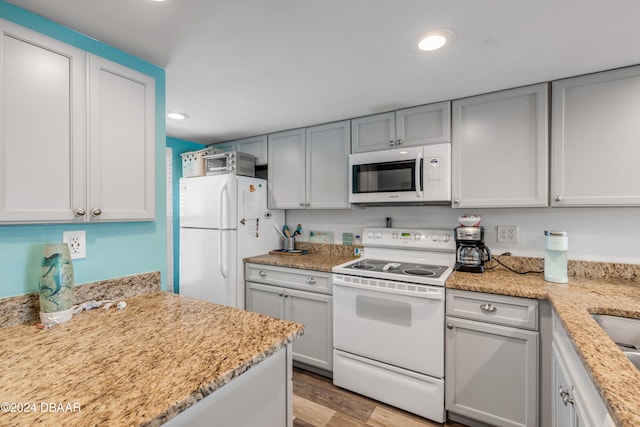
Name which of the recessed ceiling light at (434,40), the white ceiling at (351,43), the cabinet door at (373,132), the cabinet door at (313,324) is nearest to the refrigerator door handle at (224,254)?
the cabinet door at (313,324)

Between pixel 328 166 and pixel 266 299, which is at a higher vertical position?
pixel 328 166

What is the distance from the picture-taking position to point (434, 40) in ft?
4.65

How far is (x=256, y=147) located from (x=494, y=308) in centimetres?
260

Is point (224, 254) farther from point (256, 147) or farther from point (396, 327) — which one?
point (396, 327)

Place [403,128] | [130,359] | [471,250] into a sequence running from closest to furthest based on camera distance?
[130,359] → [471,250] → [403,128]

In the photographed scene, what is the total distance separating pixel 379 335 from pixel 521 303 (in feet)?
2.96

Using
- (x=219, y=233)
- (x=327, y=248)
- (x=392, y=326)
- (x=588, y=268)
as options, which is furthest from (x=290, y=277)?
(x=588, y=268)

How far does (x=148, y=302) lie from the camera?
144 centimetres

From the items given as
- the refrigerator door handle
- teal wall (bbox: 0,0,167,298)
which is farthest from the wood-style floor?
teal wall (bbox: 0,0,167,298)

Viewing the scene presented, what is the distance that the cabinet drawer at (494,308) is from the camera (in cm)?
163

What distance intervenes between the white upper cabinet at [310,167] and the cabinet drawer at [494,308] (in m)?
1.20

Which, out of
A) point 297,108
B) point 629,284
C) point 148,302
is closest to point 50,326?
point 148,302

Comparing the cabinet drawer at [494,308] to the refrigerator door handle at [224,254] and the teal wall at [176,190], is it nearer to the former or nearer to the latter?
the refrigerator door handle at [224,254]

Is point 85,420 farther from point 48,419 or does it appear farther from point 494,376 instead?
point 494,376
